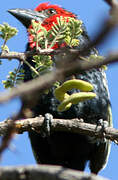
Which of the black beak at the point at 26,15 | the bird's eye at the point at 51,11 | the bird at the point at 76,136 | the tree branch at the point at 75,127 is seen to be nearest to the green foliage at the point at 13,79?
the tree branch at the point at 75,127

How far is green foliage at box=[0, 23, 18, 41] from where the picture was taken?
1834mm

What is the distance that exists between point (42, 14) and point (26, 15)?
0.30 metres

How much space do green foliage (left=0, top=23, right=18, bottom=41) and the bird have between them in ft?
5.32

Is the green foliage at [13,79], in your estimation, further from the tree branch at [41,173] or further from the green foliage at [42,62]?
the tree branch at [41,173]

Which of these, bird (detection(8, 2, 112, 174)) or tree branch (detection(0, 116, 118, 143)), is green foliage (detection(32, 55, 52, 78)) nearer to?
tree branch (detection(0, 116, 118, 143))

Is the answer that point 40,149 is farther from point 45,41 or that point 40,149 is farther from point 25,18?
point 45,41

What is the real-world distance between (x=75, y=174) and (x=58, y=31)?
1228 mm

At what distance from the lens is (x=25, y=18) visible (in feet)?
13.0

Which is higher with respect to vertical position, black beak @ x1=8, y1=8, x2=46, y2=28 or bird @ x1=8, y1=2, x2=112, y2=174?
black beak @ x1=8, y1=8, x2=46, y2=28

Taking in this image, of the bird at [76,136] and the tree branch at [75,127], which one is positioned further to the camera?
the bird at [76,136]

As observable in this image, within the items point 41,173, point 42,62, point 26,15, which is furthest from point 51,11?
point 41,173

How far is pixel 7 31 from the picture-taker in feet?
6.05

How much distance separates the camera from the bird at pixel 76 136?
354 cm

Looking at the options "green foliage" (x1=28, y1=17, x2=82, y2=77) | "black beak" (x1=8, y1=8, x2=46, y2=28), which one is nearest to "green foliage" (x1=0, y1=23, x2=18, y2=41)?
"green foliage" (x1=28, y1=17, x2=82, y2=77)
